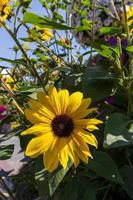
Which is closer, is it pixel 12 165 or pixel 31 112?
pixel 31 112

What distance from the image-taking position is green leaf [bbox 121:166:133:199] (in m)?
1.25

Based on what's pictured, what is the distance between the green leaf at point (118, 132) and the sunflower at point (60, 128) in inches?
1.5

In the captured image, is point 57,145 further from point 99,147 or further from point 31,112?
point 99,147

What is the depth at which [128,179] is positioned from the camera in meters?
1.27

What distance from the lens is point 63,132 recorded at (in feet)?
3.82

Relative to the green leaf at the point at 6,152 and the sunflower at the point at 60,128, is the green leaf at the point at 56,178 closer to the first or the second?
the sunflower at the point at 60,128

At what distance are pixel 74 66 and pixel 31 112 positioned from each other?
48 cm

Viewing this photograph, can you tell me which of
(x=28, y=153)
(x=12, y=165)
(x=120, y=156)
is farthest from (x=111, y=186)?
(x=12, y=165)

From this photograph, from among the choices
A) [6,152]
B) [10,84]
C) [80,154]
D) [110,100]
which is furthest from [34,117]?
[10,84]

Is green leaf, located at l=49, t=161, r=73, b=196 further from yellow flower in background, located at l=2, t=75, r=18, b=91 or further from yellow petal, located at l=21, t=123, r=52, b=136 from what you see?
yellow flower in background, located at l=2, t=75, r=18, b=91

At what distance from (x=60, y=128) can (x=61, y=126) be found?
13mm

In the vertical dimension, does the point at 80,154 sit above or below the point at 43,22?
below

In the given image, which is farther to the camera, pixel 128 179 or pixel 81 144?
pixel 128 179

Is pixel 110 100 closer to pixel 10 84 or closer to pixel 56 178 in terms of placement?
pixel 56 178
